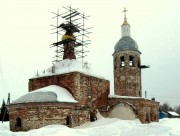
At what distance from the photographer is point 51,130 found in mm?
17578

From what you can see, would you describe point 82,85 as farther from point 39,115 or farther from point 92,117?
point 39,115

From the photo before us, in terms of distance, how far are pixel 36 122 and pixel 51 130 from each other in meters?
2.55

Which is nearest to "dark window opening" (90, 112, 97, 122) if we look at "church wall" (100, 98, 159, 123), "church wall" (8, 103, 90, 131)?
"church wall" (100, 98, 159, 123)

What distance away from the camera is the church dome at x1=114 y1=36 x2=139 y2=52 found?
27.5 m

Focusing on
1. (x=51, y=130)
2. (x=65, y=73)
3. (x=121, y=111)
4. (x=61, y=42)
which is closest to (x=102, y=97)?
(x=121, y=111)

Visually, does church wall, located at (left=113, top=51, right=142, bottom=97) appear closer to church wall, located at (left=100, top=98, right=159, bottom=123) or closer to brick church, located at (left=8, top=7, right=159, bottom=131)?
brick church, located at (left=8, top=7, right=159, bottom=131)

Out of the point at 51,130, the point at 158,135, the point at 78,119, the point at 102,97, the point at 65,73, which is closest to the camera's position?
the point at 158,135

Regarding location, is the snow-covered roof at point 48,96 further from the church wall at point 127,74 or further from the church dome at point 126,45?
the church dome at point 126,45

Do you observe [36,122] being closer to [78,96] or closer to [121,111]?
[78,96]

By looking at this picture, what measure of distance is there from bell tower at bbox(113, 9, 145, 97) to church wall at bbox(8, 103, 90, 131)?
25.1 ft

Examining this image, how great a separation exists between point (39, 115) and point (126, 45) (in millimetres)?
A: 11074

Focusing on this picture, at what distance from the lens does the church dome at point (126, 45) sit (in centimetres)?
2747

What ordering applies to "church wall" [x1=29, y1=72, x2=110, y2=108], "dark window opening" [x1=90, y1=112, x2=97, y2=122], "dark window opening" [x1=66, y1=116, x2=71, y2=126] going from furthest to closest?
"dark window opening" [x1=90, y1=112, x2=97, y2=122] < "church wall" [x1=29, y1=72, x2=110, y2=108] < "dark window opening" [x1=66, y1=116, x2=71, y2=126]

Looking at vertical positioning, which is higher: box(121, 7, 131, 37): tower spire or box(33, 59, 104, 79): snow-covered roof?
box(121, 7, 131, 37): tower spire
